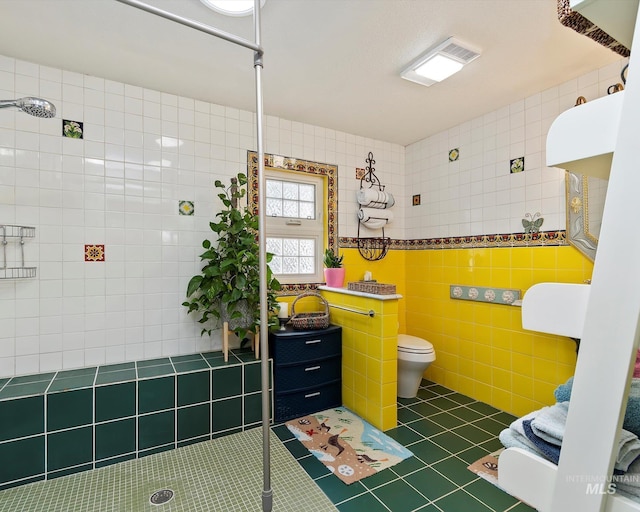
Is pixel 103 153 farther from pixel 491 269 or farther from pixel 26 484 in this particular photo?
pixel 491 269

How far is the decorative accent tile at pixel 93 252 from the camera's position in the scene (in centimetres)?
217

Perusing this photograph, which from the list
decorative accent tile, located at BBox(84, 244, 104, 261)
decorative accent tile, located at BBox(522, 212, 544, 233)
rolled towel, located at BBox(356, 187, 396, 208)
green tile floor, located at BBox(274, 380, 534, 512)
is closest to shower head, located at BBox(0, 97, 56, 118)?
decorative accent tile, located at BBox(84, 244, 104, 261)

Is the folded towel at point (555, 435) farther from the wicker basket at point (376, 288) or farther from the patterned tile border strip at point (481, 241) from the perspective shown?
the patterned tile border strip at point (481, 241)

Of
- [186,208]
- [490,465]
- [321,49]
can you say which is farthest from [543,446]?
[186,208]

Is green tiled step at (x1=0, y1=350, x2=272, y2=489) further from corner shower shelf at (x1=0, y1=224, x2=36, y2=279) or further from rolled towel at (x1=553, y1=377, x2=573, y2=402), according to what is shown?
rolled towel at (x1=553, y1=377, x2=573, y2=402)

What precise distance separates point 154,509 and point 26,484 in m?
0.77

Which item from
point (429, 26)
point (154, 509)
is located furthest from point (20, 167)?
point (429, 26)

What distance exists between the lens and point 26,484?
173 centimetres

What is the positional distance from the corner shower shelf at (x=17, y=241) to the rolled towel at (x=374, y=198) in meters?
2.41

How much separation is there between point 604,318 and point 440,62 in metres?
1.96

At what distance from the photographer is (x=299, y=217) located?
304 centimetres

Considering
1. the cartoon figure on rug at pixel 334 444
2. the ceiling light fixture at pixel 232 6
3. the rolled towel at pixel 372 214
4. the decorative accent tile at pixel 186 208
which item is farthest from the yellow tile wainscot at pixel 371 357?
the ceiling light fixture at pixel 232 6

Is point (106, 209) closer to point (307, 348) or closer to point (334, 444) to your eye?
point (307, 348)

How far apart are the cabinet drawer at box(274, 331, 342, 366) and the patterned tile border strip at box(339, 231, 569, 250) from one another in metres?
0.92
